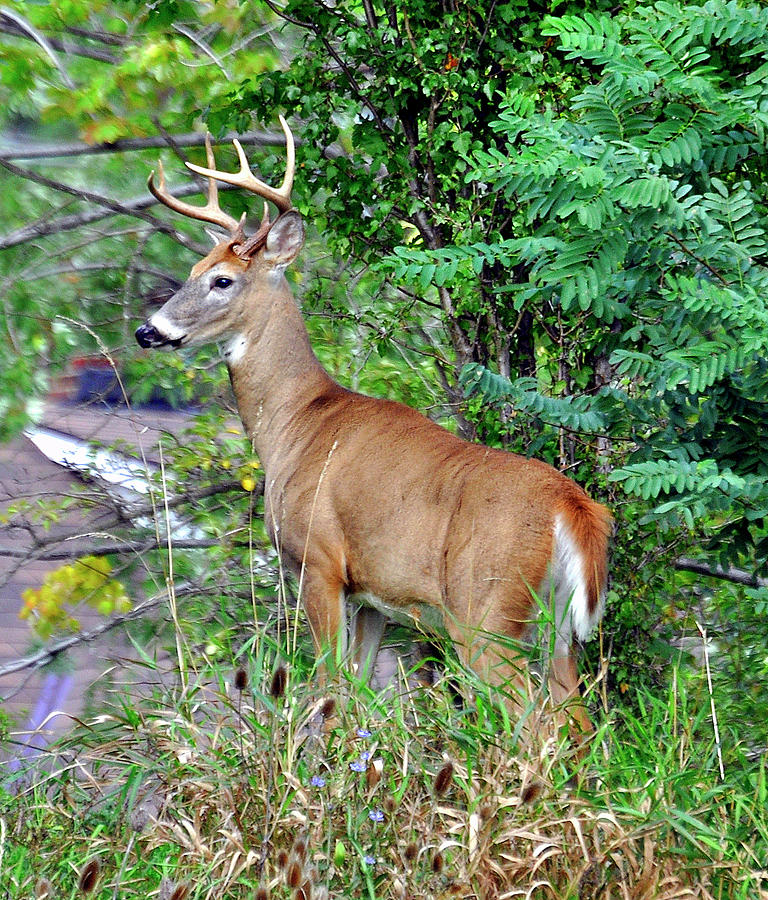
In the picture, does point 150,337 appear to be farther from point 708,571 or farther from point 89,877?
point 89,877

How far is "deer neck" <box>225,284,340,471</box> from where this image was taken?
662 centimetres

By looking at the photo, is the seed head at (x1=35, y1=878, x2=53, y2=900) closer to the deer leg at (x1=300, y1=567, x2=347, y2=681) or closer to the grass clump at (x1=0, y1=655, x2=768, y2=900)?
the grass clump at (x1=0, y1=655, x2=768, y2=900)

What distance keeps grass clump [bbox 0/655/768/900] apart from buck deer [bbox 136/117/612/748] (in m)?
0.37

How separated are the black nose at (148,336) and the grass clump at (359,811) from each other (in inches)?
93.3

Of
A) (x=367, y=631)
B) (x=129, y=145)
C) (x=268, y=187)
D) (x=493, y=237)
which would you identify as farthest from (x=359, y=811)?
(x=129, y=145)

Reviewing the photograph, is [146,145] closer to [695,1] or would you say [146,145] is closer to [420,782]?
[695,1]

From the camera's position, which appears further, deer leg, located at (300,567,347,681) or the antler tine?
the antler tine

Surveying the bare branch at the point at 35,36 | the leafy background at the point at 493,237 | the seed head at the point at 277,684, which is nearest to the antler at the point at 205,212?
the leafy background at the point at 493,237

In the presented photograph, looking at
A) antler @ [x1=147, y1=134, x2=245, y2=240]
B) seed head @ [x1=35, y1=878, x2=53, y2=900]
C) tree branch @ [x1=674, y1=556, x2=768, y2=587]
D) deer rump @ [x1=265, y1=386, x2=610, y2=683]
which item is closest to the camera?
seed head @ [x1=35, y1=878, x2=53, y2=900]

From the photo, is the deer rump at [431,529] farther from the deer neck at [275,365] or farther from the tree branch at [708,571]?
the tree branch at [708,571]

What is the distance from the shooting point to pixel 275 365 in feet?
21.9

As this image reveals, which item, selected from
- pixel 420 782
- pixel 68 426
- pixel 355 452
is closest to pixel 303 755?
pixel 420 782

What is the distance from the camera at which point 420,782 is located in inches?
162

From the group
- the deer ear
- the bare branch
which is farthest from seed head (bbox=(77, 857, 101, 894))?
the bare branch
